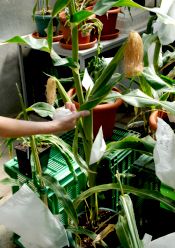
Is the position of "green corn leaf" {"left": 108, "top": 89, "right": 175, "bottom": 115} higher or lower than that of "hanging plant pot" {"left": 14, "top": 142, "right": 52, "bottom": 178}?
higher

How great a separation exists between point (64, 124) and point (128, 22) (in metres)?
1.54

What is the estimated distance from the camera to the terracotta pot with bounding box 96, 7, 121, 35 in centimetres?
173

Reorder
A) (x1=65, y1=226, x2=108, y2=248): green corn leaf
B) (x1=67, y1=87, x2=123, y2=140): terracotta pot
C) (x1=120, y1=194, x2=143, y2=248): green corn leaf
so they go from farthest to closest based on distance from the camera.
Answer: (x1=67, y1=87, x2=123, y2=140): terracotta pot
(x1=65, y1=226, x2=108, y2=248): green corn leaf
(x1=120, y1=194, x2=143, y2=248): green corn leaf

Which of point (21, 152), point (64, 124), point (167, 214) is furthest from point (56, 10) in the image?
point (167, 214)

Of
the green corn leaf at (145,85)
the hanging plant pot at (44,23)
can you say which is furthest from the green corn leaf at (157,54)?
the hanging plant pot at (44,23)

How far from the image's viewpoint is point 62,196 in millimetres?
790

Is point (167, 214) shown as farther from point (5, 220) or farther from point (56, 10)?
point (56, 10)

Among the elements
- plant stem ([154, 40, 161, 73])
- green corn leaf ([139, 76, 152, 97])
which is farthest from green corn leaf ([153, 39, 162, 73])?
green corn leaf ([139, 76, 152, 97])

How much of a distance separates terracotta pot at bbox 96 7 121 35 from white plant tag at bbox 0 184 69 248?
1.29m

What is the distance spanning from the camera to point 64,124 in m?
0.66

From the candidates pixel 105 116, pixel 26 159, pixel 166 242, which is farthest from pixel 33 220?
pixel 105 116

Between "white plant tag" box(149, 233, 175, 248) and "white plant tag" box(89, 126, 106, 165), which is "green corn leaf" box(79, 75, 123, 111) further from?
"white plant tag" box(149, 233, 175, 248)

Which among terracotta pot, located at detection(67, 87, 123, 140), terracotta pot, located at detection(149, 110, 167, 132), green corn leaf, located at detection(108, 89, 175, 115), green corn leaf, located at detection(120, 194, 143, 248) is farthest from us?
terracotta pot, located at detection(67, 87, 123, 140)

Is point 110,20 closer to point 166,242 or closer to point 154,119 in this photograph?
point 154,119
